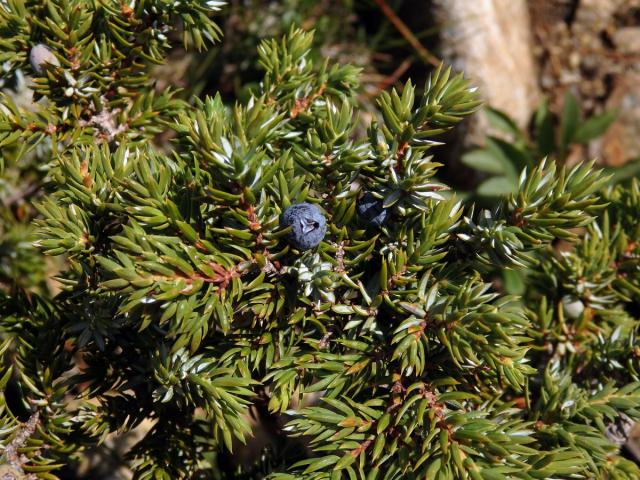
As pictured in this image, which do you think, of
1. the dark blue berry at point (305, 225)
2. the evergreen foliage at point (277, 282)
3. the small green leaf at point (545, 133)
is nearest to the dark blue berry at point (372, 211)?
the evergreen foliage at point (277, 282)

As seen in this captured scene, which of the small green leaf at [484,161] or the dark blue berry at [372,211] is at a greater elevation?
the dark blue berry at [372,211]

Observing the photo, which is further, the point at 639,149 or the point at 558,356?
the point at 639,149

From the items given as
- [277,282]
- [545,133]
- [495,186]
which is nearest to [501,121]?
[545,133]

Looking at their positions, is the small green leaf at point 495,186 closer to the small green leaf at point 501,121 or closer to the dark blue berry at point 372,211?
the small green leaf at point 501,121

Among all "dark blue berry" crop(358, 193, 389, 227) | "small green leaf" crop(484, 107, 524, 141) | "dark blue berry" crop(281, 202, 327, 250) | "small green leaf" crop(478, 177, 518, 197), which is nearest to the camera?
"dark blue berry" crop(281, 202, 327, 250)

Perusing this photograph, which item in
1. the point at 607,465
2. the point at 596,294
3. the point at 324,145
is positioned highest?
the point at 324,145

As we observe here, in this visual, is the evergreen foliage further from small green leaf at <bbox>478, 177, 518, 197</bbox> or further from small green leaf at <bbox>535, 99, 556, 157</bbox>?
small green leaf at <bbox>535, 99, 556, 157</bbox>

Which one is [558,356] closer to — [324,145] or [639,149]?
[324,145]

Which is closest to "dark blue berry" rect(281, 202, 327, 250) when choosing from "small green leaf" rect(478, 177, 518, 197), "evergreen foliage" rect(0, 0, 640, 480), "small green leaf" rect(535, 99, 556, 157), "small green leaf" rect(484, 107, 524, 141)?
"evergreen foliage" rect(0, 0, 640, 480)

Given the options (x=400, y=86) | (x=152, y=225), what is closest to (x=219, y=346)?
(x=152, y=225)
